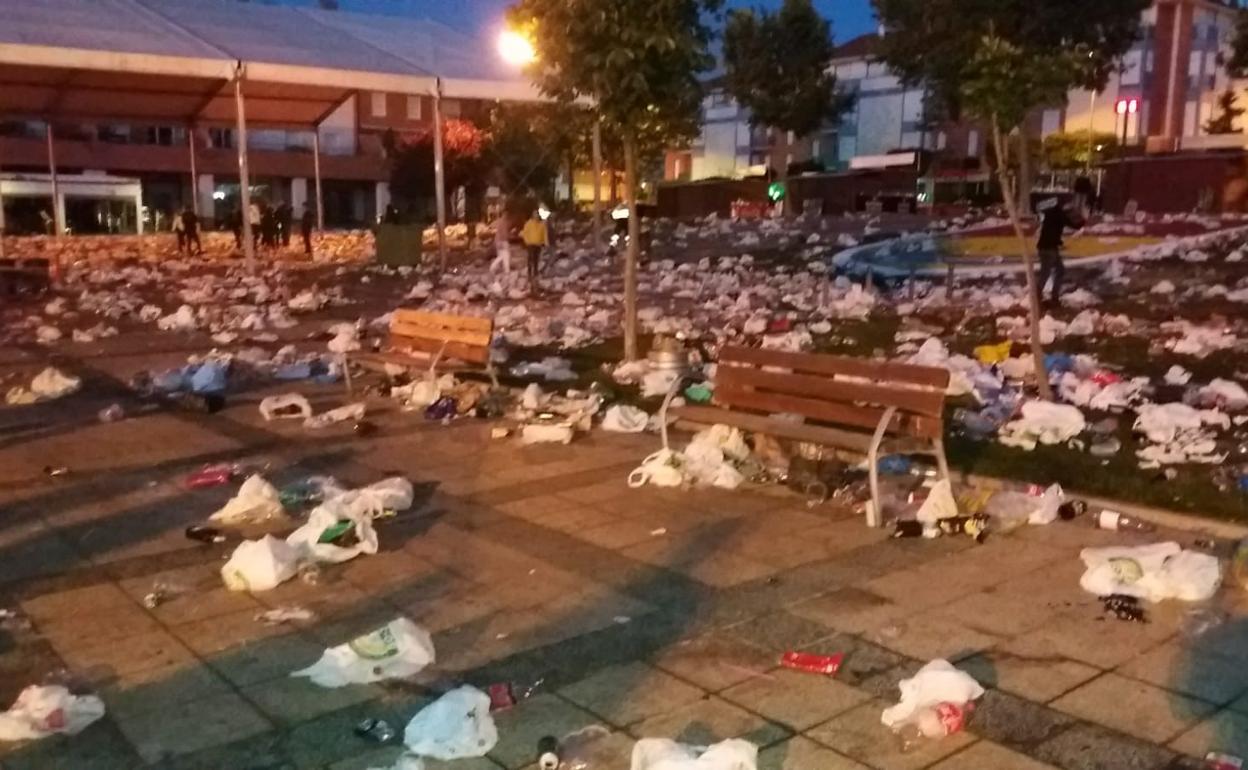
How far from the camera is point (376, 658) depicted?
15.0 ft

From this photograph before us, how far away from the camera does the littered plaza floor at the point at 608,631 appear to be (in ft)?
13.0

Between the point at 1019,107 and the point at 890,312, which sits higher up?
the point at 1019,107

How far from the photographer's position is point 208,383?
10.7m

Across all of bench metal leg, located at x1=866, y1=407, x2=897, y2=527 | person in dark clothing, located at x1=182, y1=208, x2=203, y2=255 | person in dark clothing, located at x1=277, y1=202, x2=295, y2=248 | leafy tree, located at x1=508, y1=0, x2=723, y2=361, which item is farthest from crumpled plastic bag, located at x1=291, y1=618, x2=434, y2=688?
person in dark clothing, located at x1=277, y1=202, x2=295, y2=248

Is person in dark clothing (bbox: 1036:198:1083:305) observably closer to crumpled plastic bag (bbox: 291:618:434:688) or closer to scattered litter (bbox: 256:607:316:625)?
scattered litter (bbox: 256:607:316:625)

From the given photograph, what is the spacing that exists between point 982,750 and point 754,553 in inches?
86.1

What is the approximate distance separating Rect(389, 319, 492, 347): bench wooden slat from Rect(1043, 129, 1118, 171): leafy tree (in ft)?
139

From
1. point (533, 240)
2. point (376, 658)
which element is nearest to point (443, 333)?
point (376, 658)

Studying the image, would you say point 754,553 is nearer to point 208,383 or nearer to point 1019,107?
point 1019,107

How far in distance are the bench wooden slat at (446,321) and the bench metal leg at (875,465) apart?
4.07 metres

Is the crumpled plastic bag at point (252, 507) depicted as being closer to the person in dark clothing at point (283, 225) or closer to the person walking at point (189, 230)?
the person walking at point (189, 230)

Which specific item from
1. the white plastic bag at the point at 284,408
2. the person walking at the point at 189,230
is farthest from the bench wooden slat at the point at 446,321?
the person walking at the point at 189,230

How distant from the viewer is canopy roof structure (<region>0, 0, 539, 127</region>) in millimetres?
18922

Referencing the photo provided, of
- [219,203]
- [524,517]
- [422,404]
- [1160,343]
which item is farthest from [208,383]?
[219,203]
